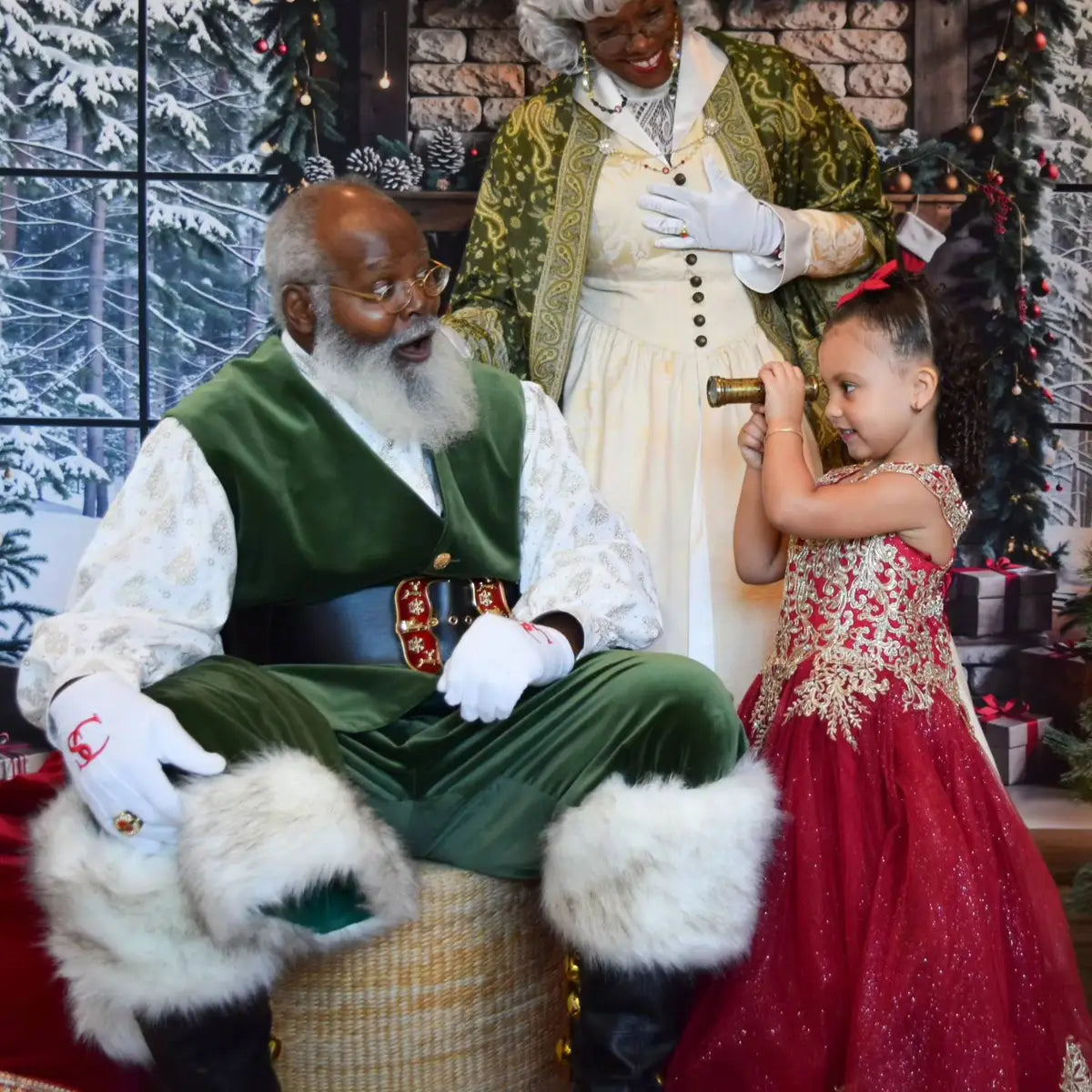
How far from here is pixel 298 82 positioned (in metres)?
3.79

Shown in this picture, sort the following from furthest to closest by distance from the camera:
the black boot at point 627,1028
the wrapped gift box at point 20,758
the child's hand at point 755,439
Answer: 1. the wrapped gift box at point 20,758
2. the child's hand at point 755,439
3. the black boot at point 627,1028

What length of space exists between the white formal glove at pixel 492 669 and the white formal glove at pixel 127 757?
33 centimetres

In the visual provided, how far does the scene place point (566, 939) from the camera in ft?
6.19

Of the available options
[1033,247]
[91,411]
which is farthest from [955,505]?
[91,411]

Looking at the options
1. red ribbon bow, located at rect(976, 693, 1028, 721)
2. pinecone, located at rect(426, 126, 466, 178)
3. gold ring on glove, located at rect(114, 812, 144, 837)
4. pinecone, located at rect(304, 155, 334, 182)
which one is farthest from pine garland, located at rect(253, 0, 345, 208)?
gold ring on glove, located at rect(114, 812, 144, 837)

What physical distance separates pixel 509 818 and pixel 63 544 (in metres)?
2.33

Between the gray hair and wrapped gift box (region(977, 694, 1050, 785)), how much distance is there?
8.04 feet

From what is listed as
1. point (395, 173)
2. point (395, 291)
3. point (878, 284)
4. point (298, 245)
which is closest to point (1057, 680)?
point (878, 284)

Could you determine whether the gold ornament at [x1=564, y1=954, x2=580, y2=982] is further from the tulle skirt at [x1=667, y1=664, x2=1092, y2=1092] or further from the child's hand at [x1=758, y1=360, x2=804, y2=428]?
the child's hand at [x1=758, y1=360, x2=804, y2=428]

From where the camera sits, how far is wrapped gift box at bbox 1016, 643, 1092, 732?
3896mm

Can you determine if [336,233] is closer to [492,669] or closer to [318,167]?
[492,669]

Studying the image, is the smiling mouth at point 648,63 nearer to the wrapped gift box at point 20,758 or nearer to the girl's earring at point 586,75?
the girl's earring at point 586,75

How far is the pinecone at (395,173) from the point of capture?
12.4ft

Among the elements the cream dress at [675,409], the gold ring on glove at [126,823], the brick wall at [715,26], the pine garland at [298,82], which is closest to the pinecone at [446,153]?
the brick wall at [715,26]
